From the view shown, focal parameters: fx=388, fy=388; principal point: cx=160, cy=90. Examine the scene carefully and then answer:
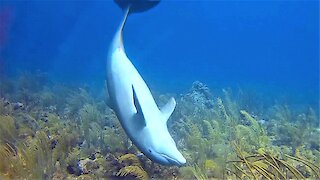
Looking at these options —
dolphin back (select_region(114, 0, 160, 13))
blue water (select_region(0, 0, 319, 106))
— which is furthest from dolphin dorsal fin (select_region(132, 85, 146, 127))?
blue water (select_region(0, 0, 319, 106))

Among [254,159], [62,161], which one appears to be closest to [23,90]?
[62,161]

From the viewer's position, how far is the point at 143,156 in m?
3.33

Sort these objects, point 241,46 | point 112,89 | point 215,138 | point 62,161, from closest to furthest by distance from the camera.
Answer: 1. point 112,89
2. point 62,161
3. point 215,138
4. point 241,46

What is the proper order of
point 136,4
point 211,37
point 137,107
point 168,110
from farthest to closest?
point 211,37 → point 136,4 → point 168,110 → point 137,107

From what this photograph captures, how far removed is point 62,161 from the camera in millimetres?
3543

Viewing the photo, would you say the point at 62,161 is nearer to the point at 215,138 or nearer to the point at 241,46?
the point at 215,138

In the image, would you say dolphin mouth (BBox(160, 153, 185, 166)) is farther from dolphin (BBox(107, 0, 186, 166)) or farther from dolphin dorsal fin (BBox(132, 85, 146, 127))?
dolphin dorsal fin (BBox(132, 85, 146, 127))

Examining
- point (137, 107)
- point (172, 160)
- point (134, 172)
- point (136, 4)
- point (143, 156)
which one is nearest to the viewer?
point (172, 160)

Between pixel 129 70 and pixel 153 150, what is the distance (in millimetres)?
683

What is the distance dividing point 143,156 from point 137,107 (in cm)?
84

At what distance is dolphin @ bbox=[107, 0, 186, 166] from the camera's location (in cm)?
257

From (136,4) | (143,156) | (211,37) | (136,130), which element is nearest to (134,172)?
(143,156)

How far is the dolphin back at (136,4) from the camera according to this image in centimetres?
297

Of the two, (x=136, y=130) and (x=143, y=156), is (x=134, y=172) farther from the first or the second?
(x=136, y=130)
